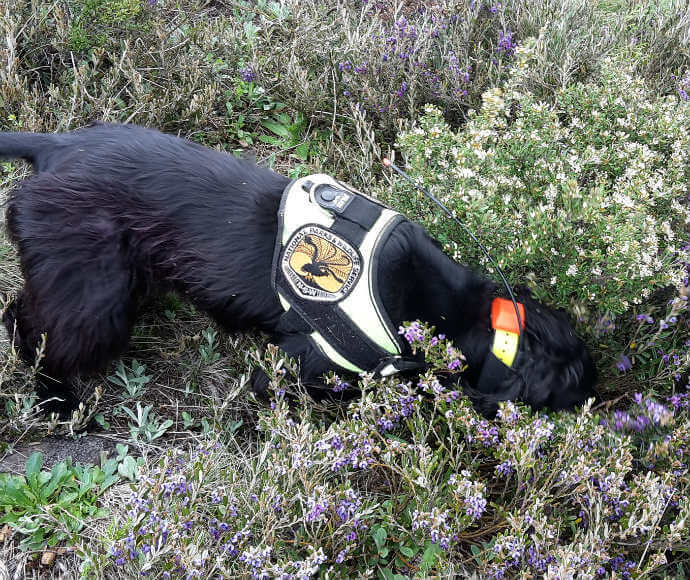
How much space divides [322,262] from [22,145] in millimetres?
1204

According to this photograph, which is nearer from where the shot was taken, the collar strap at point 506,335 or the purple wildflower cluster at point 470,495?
the purple wildflower cluster at point 470,495

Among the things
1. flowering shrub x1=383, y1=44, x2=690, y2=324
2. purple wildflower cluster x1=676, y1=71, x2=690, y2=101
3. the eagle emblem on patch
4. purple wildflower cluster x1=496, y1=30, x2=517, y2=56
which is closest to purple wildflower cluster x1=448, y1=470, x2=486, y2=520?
the eagle emblem on patch

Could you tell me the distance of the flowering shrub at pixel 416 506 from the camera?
164 centimetres

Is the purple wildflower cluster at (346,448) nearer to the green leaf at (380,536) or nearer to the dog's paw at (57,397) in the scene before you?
the green leaf at (380,536)

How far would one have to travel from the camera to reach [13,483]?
2029 mm

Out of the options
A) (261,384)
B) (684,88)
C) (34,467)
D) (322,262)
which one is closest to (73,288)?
(34,467)

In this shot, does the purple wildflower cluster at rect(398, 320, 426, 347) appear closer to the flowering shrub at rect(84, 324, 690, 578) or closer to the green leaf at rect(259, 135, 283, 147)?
the flowering shrub at rect(84, 324, 690, 578)

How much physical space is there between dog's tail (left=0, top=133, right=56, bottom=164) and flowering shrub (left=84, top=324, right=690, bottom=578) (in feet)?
4.10

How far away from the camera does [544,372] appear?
2.08m

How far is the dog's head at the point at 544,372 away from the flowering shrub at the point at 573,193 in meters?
0.18

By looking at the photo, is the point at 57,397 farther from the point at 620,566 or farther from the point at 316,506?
the point at 620,566

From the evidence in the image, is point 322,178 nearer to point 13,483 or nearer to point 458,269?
point 458,269

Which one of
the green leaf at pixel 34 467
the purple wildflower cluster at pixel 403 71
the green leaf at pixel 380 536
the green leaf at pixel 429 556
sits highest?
the purple wildflower cluster at pixel 403 71

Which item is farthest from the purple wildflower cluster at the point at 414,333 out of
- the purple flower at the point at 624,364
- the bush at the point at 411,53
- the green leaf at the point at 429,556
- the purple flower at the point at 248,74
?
the purple flower at the point at 248,74
